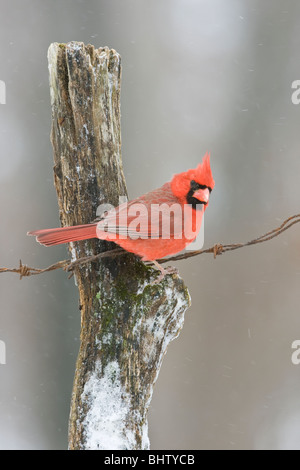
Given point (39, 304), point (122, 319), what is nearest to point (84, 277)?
point (122, 319)

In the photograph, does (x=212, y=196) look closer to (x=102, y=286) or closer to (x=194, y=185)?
(x=194, y=185)

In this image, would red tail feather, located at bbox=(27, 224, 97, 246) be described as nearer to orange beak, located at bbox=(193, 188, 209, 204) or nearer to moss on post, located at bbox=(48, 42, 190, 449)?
moss on post, located at bbox=(48, 42, 190, 449)

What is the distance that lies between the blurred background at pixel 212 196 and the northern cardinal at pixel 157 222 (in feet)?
7.72

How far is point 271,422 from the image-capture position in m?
5.02

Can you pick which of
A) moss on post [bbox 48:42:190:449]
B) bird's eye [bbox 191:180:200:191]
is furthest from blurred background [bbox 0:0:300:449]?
bird's eye [bbox 191:180:200:191]

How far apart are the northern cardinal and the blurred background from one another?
2.35 metres

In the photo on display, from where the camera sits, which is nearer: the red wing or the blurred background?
the red wing

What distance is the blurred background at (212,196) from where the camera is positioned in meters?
4.54

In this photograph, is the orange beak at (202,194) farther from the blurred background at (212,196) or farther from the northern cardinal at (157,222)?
the blurred background at (212,196)

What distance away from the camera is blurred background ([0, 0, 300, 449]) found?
14.9 ft

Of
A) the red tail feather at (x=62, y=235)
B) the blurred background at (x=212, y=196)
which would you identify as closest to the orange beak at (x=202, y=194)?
the red tail feather at (x=62, y=235)

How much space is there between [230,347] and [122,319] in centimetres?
291

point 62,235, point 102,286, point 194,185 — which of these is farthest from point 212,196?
point 62,235

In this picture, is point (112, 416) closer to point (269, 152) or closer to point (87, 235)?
point (87, 235)
